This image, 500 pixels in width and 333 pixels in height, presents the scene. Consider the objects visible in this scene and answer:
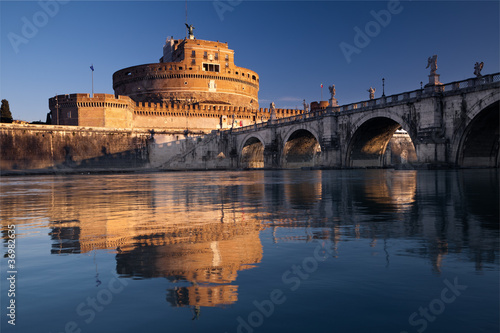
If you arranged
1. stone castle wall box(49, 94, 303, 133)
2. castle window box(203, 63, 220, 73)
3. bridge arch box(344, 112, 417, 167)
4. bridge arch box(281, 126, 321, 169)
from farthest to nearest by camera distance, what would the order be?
castle window box(203, 63, 220, 73) → stone castle wall box(49, 94, 303, 133) → bridge arch box(281, 126, 321, 169) → bridge arch box(344, 112, 417, 167)

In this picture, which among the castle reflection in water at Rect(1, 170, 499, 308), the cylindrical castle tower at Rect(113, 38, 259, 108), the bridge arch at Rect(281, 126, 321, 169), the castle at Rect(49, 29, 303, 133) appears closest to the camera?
the castle reflection in water at Rect(1, 170, 499, 308)

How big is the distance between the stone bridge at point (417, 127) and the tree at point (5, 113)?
41.4 m

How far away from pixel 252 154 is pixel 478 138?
4449 centimetres

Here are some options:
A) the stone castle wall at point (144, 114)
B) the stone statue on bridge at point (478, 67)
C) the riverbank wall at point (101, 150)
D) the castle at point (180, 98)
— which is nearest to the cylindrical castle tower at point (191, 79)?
the castle at point (180, 98)

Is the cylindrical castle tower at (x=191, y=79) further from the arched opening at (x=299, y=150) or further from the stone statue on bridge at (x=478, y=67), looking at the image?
the stone statue on bridge at (x=478, y=67)

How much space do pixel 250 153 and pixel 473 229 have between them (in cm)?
6425

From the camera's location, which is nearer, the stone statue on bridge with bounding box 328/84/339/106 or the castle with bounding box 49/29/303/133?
the stone statue on bridge with bounding box 328/84/339/106

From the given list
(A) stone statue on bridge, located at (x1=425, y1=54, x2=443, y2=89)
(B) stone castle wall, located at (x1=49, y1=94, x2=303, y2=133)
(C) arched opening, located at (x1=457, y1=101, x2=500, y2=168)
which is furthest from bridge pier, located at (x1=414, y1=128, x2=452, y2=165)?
(B) stone castle wall, located at (x1=49, y1=94, x2=303, y2=133)

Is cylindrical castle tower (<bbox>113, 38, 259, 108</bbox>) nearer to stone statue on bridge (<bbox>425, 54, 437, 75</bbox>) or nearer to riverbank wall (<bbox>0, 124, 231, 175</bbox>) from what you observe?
riverbank wall (<bbox>0, 124, 231, 175</bbox>)

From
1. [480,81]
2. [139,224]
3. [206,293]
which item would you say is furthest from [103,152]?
[206,293]

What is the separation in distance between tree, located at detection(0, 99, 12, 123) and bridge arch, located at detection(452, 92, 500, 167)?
6263cm

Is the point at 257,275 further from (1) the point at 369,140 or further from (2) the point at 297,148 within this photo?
(2) the point at 297,148

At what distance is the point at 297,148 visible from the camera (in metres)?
56.6

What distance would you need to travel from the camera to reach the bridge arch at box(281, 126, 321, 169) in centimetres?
5266
